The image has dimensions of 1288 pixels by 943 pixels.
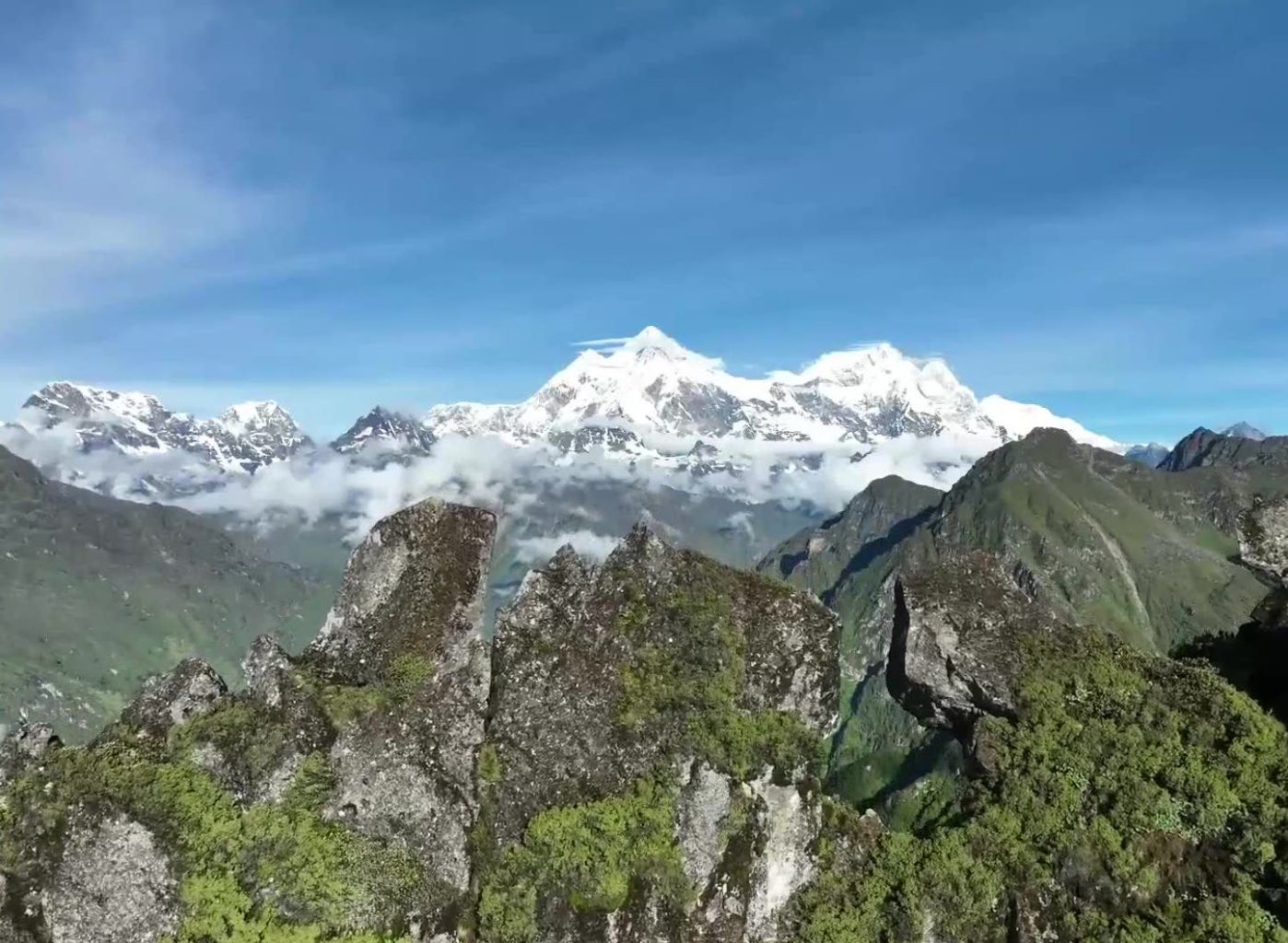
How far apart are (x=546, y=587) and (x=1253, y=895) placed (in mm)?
15254

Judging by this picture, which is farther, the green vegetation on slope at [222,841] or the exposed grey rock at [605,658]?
the exposed grey rock at [605,658]

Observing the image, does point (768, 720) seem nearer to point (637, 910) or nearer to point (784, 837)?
point (784, 837)

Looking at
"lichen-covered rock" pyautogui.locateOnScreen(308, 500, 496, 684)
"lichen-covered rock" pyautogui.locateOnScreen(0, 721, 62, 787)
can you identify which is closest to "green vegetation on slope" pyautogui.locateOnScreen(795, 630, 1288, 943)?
"lichen-covered rock" pyautogui.locateOnScreen(308, 500, 496, 684)

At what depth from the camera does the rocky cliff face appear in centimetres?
1698

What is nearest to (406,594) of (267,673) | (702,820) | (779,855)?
(267,673)

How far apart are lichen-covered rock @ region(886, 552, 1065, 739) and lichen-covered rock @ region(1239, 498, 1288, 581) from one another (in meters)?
4.33

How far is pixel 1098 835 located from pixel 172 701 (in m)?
19.4

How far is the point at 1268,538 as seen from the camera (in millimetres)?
19297

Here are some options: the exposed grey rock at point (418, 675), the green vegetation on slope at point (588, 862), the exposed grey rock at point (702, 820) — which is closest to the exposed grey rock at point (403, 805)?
the exposed grey rock at point (418, 675)

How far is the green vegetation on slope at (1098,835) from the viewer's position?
54.8 feet

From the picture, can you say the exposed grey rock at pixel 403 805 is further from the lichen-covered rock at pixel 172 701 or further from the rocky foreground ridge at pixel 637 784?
the lichen-covered rock at pixel 172 701

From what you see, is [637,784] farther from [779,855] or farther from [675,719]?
[779,855]

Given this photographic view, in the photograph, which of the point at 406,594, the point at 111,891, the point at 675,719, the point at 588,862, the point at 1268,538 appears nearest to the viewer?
the point at 111,891

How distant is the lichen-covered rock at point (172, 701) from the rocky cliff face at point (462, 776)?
5cm
